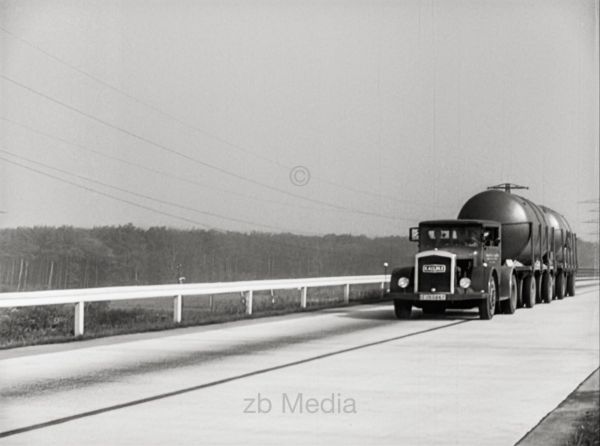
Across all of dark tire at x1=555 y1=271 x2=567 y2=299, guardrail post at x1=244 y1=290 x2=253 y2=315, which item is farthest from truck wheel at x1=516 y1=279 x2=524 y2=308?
guardrail post at x1=244 y1=290 x2=253 y2=315

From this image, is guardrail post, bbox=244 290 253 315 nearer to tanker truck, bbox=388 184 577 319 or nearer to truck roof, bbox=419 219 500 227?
tanker truck, bbox=388 184 577 319

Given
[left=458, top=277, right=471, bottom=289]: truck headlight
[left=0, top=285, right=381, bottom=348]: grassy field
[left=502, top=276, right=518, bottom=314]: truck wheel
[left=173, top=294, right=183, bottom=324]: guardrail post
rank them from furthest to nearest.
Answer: [left=502, top=276, right=518, bottom=314]: truck wheel, [left=458, top=277, right=471, bottom=289]: truck headlight, [left=173, top=294, right=183, bottom=324]: guardrail post, [left=0, top=285, right=381, bottom=348]: grassy field

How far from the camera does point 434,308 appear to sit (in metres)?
26.5

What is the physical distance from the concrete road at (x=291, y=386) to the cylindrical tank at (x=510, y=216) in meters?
8.84

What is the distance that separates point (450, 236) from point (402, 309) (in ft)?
7.31

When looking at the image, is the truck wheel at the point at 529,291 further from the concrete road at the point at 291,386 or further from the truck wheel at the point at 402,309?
the concrete road at the point at 291,386

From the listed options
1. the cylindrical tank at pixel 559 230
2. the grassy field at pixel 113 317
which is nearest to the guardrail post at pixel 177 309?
the grassy field at pixel 113 317

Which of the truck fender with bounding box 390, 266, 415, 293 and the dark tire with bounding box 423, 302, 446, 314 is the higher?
the truck fender with bounding box 390, 266, 415, 293

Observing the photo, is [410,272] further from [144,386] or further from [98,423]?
[98,423]

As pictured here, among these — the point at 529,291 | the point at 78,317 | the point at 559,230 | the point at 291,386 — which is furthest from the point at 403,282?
the point at 291,386

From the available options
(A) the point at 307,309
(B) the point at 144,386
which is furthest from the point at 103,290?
(A) the point at 307,309

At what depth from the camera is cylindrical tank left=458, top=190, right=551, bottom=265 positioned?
29188 mm

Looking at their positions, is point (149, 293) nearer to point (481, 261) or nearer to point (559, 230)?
point (481, 261)

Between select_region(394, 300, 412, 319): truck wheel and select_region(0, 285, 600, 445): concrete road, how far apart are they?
16.4 feet
